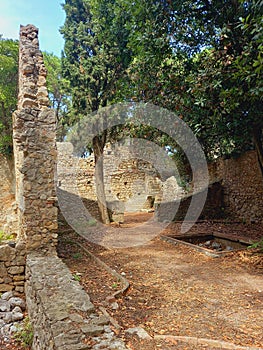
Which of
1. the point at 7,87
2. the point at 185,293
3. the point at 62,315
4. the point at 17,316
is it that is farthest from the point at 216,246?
the point at 7,87

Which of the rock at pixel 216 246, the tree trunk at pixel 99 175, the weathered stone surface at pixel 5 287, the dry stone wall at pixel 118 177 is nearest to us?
the weathered stone surface at pixel 5 287

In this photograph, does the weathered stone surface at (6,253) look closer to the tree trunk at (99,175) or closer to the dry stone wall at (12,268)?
the dry stone wall at (12,268)

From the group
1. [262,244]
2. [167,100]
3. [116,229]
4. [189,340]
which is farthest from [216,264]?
[116,229]

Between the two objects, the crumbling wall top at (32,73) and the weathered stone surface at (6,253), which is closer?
the weathered stone surface at (6,253)

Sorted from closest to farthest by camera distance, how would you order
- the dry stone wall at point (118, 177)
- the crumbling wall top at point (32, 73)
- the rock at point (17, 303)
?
1. the rock at point (17, 303)
2. the crumbling wall top at point (32, 73)
3. the dry stone wall at point (118, 177)

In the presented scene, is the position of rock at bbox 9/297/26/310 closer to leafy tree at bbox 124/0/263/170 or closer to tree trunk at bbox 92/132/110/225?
leafy tree at bbox 124/0/263/170

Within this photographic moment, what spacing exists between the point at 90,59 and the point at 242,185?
7575mm

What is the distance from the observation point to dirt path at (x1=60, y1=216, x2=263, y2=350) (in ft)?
10.3

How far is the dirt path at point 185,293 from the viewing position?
314 centimetres

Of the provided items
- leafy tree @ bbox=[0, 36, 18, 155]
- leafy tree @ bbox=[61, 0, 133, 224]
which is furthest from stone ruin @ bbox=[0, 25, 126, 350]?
leafy tree @ bbox=[0, 36, 18, 155]

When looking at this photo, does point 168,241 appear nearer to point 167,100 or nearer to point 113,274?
point 113,274

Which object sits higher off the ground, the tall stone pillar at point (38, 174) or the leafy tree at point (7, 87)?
the leafy tree at point (7, 87)

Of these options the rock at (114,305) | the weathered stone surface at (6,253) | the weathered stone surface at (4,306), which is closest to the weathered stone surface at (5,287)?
the weathered stone surface at (4,306)

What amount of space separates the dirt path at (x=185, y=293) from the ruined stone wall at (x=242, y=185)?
4.51m
